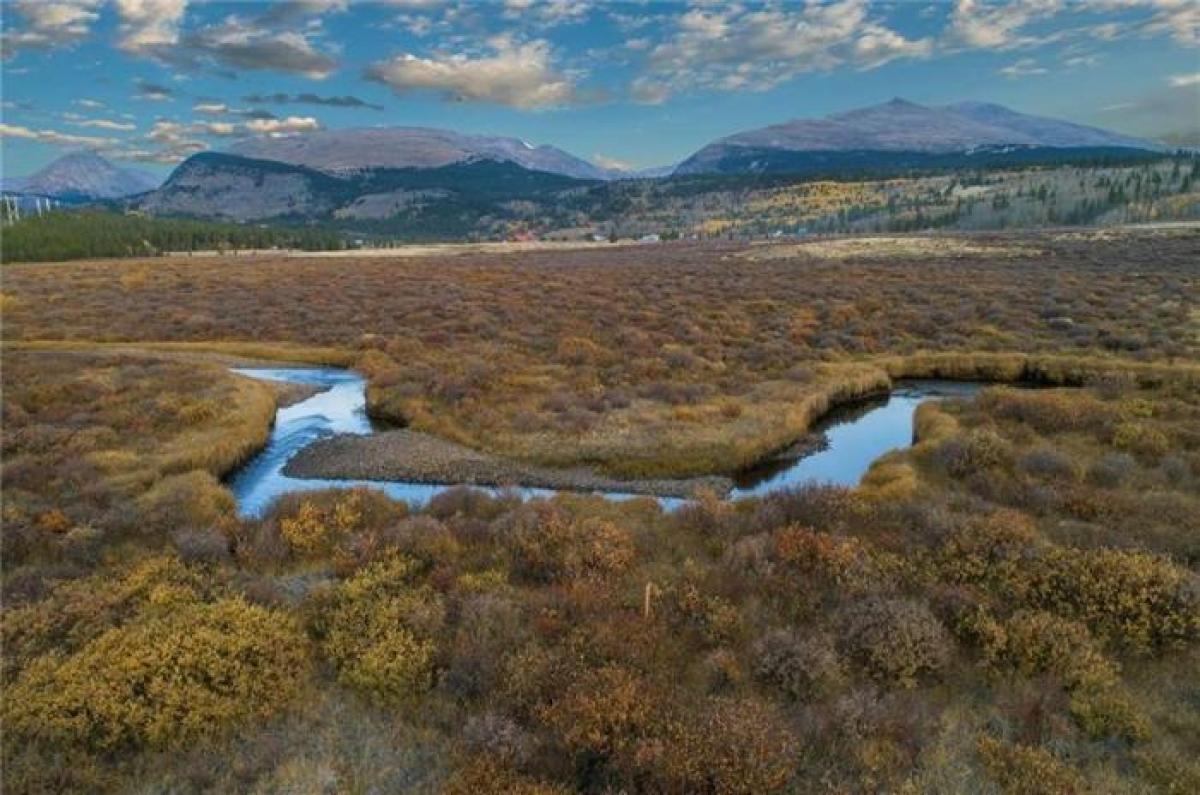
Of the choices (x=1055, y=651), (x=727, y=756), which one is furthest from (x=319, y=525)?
(x=1055, y=651)

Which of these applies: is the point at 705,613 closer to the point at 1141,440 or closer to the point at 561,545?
the point at 561,545

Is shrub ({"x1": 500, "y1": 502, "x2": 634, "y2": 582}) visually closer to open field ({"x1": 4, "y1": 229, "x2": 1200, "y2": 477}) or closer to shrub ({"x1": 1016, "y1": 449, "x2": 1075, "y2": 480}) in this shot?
open field ({"x1": 4, "y1": 229, "x2": 1200, "y2": 477})

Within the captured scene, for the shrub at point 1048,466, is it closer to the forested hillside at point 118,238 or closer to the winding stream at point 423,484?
the winding stream at point 423,484

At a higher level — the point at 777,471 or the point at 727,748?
the point at 727,748

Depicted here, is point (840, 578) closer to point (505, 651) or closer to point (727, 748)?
point (727, 748)

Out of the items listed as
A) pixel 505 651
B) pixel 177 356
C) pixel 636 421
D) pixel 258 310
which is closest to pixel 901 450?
pixel 636 421

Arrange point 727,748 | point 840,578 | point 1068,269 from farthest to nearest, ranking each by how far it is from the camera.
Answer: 1. point 1068,269
2. point 840,578
3. point 727,748
